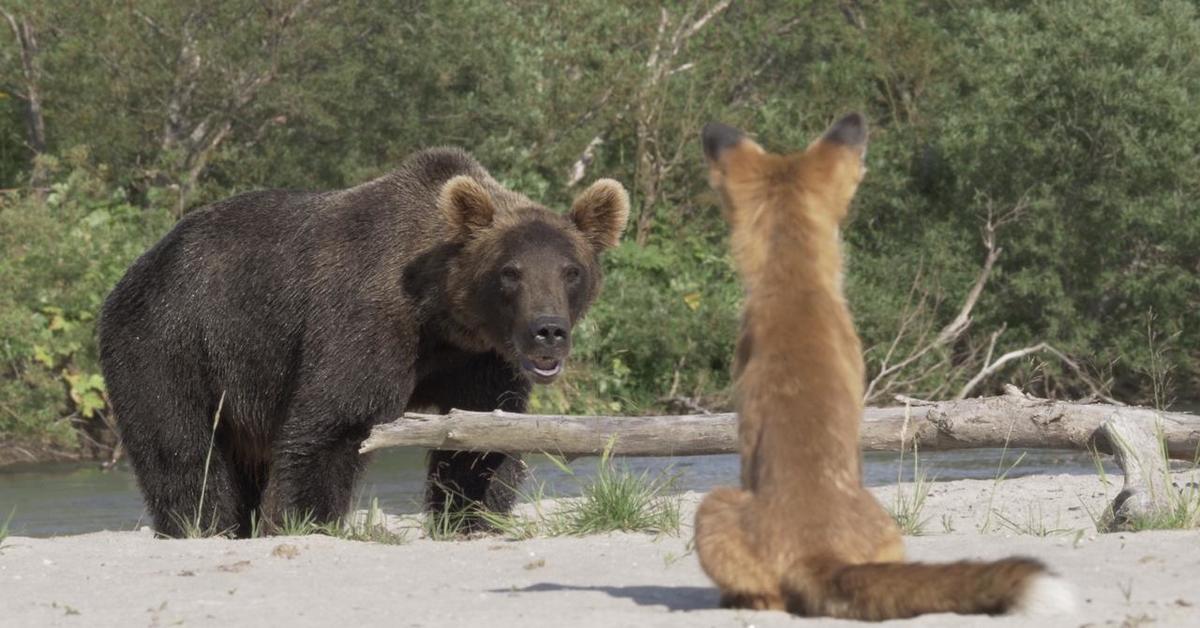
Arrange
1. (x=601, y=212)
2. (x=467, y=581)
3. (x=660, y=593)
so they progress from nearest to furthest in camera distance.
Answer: (x=660, y=593), (x=467, y=581), (x=601, y=212)

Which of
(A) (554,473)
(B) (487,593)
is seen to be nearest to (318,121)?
(A) (554,473)

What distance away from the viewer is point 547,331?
884cm

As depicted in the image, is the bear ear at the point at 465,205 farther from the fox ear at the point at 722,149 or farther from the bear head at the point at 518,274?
the fox ear at the point at 722,149

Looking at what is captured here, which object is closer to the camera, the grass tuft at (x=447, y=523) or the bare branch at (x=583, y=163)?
the grass tuft at (x=447, y=523)

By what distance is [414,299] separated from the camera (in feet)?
30.3

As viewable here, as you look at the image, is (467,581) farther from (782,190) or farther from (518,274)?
(518,274)

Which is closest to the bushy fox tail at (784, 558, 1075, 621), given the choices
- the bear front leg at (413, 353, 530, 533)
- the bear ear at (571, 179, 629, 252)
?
the bear front leg at (413, 353, 530, 533)

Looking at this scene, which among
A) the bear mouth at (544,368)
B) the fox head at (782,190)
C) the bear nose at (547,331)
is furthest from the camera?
the bear mouth at (544,368)

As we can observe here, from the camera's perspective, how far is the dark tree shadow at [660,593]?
5.75 metres

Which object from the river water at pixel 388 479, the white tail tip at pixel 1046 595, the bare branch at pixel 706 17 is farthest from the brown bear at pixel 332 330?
the bare branch at pixel 706 17

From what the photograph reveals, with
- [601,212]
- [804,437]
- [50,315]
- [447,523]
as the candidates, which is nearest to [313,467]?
[447,523]

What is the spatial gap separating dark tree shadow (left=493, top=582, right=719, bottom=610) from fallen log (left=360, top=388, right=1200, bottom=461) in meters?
2.32

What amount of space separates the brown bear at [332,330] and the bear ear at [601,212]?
11 mm

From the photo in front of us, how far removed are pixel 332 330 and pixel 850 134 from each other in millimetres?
4288
